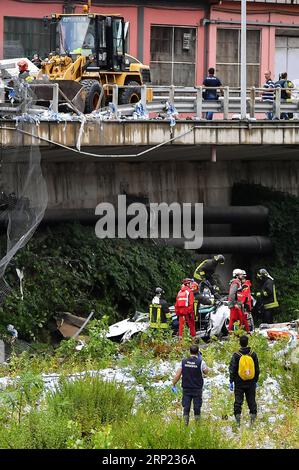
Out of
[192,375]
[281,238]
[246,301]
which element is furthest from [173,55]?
[192,375]

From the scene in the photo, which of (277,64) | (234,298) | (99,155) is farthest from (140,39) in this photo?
(234,298)

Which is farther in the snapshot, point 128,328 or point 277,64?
point 277,64

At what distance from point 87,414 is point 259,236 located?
622 inches

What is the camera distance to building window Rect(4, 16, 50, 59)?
43.5 m

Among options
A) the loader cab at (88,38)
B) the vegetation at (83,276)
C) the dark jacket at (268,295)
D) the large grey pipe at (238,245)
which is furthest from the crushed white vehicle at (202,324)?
the loader cab at (88,38)

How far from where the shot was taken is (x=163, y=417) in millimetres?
22875

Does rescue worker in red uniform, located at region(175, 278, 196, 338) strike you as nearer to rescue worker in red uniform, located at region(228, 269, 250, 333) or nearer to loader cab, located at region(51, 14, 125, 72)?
rescue worker in red uniform, located at region(228, 269, 250, 333)

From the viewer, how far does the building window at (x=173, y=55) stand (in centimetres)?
4562

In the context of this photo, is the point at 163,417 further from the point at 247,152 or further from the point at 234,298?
the point at 247,152

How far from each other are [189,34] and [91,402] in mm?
24453

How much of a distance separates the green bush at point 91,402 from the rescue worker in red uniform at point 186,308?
738 centimetres

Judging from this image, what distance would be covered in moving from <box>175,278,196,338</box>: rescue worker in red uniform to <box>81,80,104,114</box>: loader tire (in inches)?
188
